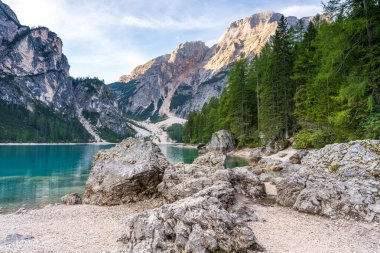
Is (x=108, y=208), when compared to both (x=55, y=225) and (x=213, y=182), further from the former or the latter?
(x=213, y=182)

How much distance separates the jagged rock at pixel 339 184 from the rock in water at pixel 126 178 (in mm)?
9013

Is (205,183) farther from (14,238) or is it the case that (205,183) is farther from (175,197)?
(14,238)

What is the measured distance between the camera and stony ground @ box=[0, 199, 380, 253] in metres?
10.8

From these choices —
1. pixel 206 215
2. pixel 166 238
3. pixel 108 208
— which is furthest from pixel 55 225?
pixel 206 215

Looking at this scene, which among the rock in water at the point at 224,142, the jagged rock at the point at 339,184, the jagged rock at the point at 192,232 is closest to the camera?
the jagged rock at the point at 192,232

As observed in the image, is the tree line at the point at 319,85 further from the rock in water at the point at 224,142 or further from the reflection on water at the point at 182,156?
the reflection on water at the point at 182,156

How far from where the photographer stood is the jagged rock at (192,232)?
9.45m

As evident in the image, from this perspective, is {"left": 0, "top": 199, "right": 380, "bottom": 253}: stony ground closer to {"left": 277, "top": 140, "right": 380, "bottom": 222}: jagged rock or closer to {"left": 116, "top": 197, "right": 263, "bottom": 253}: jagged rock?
{"left": 277, "top": 140, "right": 380, "bottom": 222}: jagged rock

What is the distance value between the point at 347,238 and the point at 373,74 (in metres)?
14.2

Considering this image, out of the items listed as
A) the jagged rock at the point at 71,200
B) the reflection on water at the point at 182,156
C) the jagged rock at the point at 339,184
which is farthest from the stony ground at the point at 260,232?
the reflection on water at the point at 182,156

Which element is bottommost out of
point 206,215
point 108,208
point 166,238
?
point 108,208

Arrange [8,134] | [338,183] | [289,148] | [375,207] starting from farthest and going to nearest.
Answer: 1. [8,134]
2. [289,148]
3. [338,183]
4. [375,207]

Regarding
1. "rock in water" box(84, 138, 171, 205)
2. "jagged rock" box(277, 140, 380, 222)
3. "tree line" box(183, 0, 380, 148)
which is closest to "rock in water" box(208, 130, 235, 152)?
"tree line" box(183, 0, 380, 148)

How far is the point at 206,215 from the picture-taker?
10.1 meters
